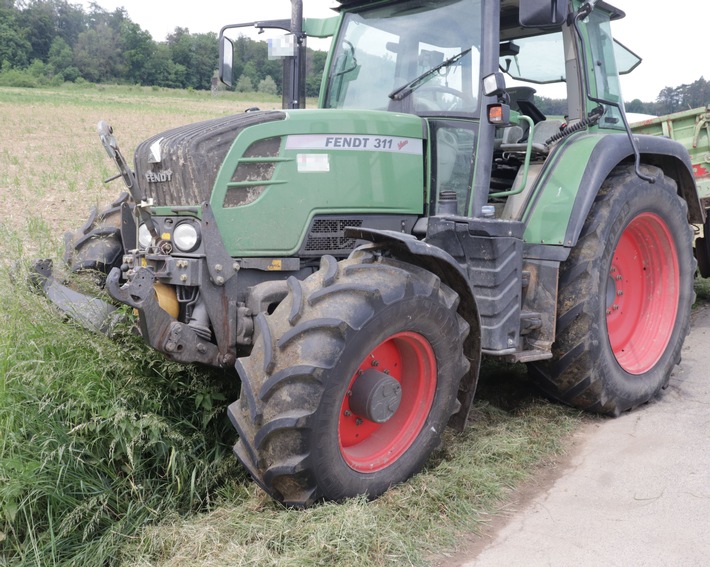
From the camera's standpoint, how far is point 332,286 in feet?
9.18

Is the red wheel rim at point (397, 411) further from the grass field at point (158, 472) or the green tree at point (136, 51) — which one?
the green tree at point (136, 51)

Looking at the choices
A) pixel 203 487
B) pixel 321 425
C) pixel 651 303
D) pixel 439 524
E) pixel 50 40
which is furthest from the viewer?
pixel 50 40

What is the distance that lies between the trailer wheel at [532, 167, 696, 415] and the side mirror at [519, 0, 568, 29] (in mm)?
1170

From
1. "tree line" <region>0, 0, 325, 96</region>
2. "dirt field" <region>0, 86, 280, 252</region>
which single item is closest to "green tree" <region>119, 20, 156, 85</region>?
"tree line" <region>0, 0, 325, 96</region>

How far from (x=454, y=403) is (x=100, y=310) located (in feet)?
5.89

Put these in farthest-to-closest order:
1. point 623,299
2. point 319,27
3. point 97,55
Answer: point 97,55
point 623,299
point 319,27

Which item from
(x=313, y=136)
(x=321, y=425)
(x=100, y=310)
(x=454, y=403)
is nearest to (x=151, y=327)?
(x=100, y=310)

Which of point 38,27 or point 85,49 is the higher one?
point 38,27

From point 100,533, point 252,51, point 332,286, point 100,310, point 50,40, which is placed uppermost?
point 50,40

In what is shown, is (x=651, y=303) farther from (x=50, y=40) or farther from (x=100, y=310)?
(x=50, y=40)

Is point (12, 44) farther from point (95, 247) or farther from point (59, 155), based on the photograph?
point (95, 247)

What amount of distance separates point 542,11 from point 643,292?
2256 mm

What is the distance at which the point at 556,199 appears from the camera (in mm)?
3775

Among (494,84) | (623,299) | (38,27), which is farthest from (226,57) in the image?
(38,27)
